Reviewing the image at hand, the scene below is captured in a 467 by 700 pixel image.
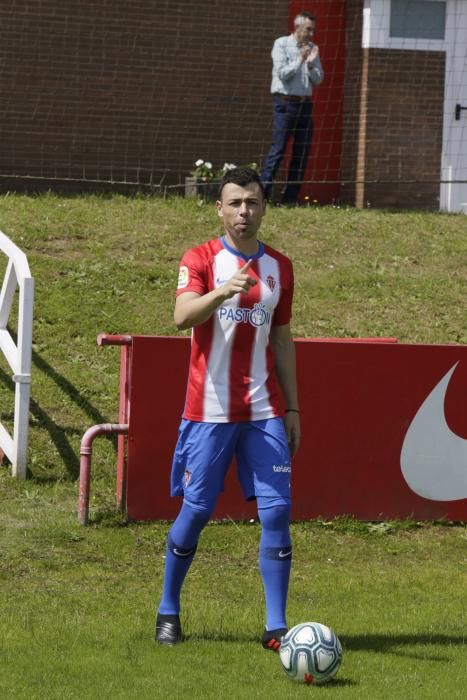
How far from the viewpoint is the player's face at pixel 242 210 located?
6109 millimetres

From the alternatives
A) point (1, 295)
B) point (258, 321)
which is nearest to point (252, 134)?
point (1, 295)

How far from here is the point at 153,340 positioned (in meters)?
8.40

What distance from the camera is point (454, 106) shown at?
1702cm

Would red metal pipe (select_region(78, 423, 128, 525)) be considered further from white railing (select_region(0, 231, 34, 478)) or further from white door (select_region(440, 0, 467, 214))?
white door (select_region(440, 0, 467, 214))

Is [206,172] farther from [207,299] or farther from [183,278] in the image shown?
[207,299]

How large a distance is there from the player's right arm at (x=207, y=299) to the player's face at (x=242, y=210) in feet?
0.66

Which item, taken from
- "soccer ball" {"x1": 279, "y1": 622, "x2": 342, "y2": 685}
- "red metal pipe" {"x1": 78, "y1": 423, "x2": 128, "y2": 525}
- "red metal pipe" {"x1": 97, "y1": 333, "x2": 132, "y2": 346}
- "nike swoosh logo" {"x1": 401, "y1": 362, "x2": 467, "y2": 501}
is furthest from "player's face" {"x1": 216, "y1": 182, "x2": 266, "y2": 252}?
"nike swoosh logo" {"x1": 401, "y1": 362, "x2": 467, "y2": 501}

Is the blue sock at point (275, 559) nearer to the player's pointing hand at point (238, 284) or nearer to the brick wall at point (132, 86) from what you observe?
the player's pointing hand at point (238, 284)

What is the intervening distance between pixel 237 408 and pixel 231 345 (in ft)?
0.96

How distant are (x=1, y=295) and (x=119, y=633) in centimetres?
432

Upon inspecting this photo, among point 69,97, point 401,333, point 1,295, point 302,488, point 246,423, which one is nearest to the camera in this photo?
point 246,423

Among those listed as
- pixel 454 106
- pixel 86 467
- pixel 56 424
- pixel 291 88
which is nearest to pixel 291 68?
pixel 291 88

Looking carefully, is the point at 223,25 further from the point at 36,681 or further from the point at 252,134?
the point at 36,681

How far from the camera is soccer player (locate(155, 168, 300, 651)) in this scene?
6.07 metres
